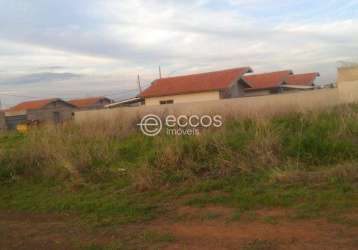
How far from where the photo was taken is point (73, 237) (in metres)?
4.48

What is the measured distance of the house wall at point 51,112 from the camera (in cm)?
3716

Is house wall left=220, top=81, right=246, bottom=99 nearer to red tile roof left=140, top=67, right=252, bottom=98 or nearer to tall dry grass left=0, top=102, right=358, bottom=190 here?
red tile roof left=140, top=67, right=252, bottom=98

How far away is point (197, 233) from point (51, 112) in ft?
126

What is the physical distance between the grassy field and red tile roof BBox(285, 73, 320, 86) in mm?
26539

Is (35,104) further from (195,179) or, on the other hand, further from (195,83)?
(195,179)

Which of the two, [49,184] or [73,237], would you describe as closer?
[73,237]

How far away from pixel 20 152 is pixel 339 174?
6750mm

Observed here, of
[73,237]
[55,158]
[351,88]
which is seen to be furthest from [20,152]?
[351,88]

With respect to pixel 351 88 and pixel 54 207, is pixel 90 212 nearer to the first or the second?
pixel 54 207

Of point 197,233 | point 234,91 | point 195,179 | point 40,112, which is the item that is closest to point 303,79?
point 234,91

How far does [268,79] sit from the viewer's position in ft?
107

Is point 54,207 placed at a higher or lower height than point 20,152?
lower

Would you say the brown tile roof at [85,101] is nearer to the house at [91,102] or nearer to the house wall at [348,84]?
the house at [91,102]

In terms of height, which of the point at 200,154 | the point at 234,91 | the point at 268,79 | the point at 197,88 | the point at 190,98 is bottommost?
the point at 200,154
